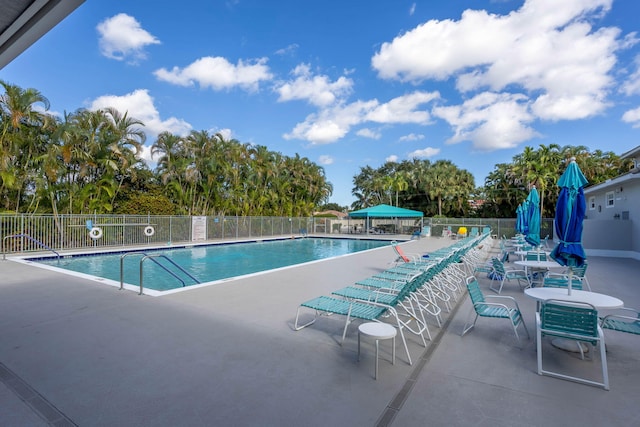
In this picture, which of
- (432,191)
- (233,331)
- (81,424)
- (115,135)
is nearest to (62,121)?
(115,135)

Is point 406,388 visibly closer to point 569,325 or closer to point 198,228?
point 569,325

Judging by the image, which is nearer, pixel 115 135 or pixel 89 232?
pixel 89 232

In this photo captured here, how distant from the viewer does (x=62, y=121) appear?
1362 centimetres

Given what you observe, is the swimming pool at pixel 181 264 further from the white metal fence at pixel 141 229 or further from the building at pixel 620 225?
the building at pixel 620 225

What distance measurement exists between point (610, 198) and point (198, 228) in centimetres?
2104

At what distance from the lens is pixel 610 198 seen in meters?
15.6

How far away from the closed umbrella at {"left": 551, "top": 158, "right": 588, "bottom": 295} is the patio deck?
1090 millimetres

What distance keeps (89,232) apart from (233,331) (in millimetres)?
13042

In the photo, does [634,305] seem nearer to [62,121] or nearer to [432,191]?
[62,121]

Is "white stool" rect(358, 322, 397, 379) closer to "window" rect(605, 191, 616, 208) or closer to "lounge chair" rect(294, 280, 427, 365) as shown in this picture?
"lounge chair" rect(294, 280, 427, 365)

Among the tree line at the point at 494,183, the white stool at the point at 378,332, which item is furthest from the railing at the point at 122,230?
the tree line at the point at 494,183

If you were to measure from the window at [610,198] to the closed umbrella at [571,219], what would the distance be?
47.4 feet

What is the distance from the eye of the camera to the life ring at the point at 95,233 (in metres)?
13.8

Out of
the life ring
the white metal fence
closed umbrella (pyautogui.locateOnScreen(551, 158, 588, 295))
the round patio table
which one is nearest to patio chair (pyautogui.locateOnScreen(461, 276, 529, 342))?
the round patio table
